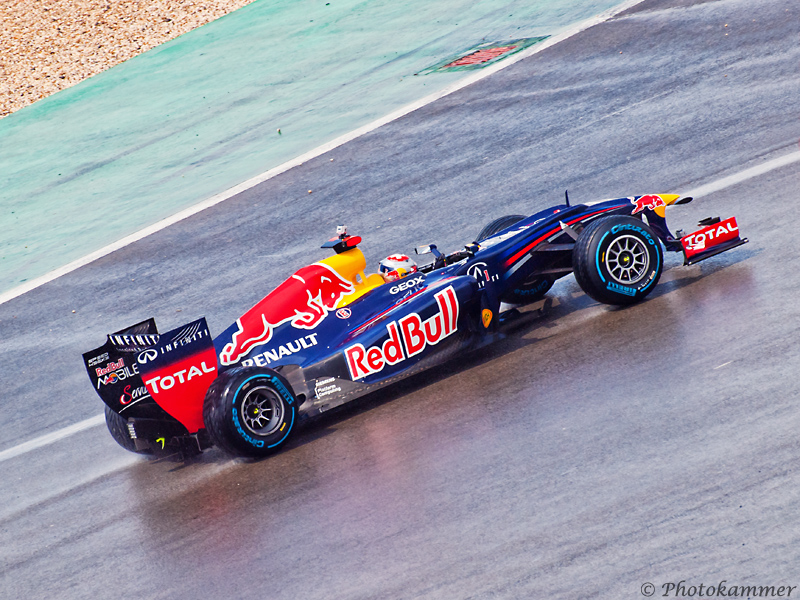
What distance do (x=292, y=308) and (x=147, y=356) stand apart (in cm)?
134

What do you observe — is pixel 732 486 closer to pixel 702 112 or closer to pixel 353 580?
pixel 353 580

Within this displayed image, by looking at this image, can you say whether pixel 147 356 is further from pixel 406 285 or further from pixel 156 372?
pixel 406 285

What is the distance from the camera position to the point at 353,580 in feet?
19.3

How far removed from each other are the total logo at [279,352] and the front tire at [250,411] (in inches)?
13.1

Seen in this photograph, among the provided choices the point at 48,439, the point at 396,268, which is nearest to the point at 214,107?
the point at 48,439

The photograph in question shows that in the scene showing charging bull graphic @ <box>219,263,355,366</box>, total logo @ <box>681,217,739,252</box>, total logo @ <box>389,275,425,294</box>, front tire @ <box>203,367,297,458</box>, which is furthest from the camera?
total logo @ <box>681,217,739,252</box>

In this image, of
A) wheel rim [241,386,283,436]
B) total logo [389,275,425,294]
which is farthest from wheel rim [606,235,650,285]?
wheel rim [241,386,283,436]

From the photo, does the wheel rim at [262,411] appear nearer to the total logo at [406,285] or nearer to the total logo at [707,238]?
the total logo at [406,285]

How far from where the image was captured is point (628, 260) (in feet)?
27.7

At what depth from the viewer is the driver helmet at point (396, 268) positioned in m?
8.95

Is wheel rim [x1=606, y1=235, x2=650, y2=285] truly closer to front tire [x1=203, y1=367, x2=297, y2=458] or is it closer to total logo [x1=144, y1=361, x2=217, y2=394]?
front tire [x1=203, y1=367, x2=297, y2=458]

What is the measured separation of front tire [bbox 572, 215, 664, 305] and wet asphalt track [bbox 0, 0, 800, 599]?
0.26m

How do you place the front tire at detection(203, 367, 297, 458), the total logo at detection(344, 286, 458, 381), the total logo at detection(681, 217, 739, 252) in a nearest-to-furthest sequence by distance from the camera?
the front tire at detection(203, 367, 297, 458) < the total logo at detection(344, 286, 458, 381) < the total logo at detection(681, 217, 739, 252)

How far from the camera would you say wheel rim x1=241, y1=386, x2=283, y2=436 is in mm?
7633
